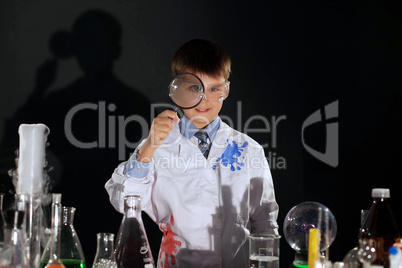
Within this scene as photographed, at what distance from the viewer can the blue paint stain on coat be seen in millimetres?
2199

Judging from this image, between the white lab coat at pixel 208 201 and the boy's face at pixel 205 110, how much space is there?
8 cm

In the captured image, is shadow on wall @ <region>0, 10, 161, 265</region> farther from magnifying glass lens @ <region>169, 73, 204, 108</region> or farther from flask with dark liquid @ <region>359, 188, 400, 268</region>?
flask with dark liquid @ <region>359, 188, 400, 268</region>

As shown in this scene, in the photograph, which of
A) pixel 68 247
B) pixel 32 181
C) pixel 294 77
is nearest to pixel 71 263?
pixel 68 247

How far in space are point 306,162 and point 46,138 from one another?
154 cm

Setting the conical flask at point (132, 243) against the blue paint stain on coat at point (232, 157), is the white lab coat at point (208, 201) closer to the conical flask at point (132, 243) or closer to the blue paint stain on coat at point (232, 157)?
the blue paint stain on coat at point (232, 157)

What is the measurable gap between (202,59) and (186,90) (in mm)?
378

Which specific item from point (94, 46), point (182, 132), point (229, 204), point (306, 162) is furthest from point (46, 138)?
point (306, 162)

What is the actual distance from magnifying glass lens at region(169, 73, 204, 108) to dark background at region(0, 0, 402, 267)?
3.31 ft

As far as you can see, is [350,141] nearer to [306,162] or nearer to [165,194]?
[306,162]

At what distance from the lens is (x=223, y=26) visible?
113 inches

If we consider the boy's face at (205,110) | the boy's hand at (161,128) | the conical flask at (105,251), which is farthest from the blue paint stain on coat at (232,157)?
the conical flask at (105,251)

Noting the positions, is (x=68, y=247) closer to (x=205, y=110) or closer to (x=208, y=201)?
(x=208, y=201)

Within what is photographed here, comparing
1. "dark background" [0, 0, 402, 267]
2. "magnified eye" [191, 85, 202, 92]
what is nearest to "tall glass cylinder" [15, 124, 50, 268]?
"dark background" [0, 0, 402, 267]

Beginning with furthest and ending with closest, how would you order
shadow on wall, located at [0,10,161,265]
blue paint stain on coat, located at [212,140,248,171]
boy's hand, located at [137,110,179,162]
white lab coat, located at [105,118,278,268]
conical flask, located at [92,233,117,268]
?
shadow on wall, located at [0,10,161,265] → blue paint stain on coat, located at [212,140,248,171] → white lab coat, located at [105,118,278,268] → boy's hand, located at [137,110,179,162] → conical flask, located at [92,233,117,268]
